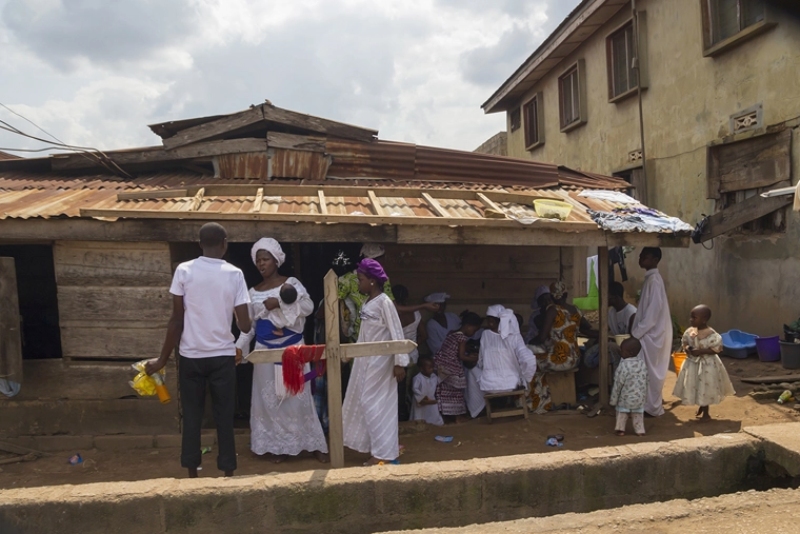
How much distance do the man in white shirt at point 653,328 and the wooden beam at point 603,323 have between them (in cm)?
32

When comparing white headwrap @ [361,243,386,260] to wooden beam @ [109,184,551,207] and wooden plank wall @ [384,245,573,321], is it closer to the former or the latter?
wooden beam @ [109,184,551,207]

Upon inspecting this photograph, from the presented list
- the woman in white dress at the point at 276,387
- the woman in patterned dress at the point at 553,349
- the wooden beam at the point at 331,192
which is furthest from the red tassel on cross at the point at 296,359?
the woman in patterned dress at the point at 553,349

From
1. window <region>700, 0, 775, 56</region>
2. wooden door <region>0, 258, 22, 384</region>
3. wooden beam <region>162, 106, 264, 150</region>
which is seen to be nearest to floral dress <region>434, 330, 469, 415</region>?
wooden beam <region>162, 106, 264, 150</region>

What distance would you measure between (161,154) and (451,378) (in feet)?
Answer: 15.1

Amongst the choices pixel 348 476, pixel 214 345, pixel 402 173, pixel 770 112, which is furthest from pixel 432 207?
pixel 770 112

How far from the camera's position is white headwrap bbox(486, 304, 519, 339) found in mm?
6000

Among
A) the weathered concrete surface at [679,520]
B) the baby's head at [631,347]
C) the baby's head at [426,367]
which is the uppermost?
the baby's head at [631,347]

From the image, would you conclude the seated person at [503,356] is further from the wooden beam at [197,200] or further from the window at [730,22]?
the window at [730,22]

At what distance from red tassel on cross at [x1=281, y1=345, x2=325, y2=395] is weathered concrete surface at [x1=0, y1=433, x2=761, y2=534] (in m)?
0.87

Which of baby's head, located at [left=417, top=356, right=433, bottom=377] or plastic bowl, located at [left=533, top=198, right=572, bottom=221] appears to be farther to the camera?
baby's head, located at [left=417, top=356, right=433, bottom=377]

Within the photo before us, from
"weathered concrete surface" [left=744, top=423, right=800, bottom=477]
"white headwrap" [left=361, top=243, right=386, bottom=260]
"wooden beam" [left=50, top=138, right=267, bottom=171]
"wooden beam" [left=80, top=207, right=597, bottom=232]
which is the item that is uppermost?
"wooden beam" [left=50, top=138, right=267, bottom=171]

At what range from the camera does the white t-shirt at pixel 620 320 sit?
285 inches

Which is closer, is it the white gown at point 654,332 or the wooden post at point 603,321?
the white gown at point 654,332

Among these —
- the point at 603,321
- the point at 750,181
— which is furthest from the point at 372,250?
the point at 750,181
